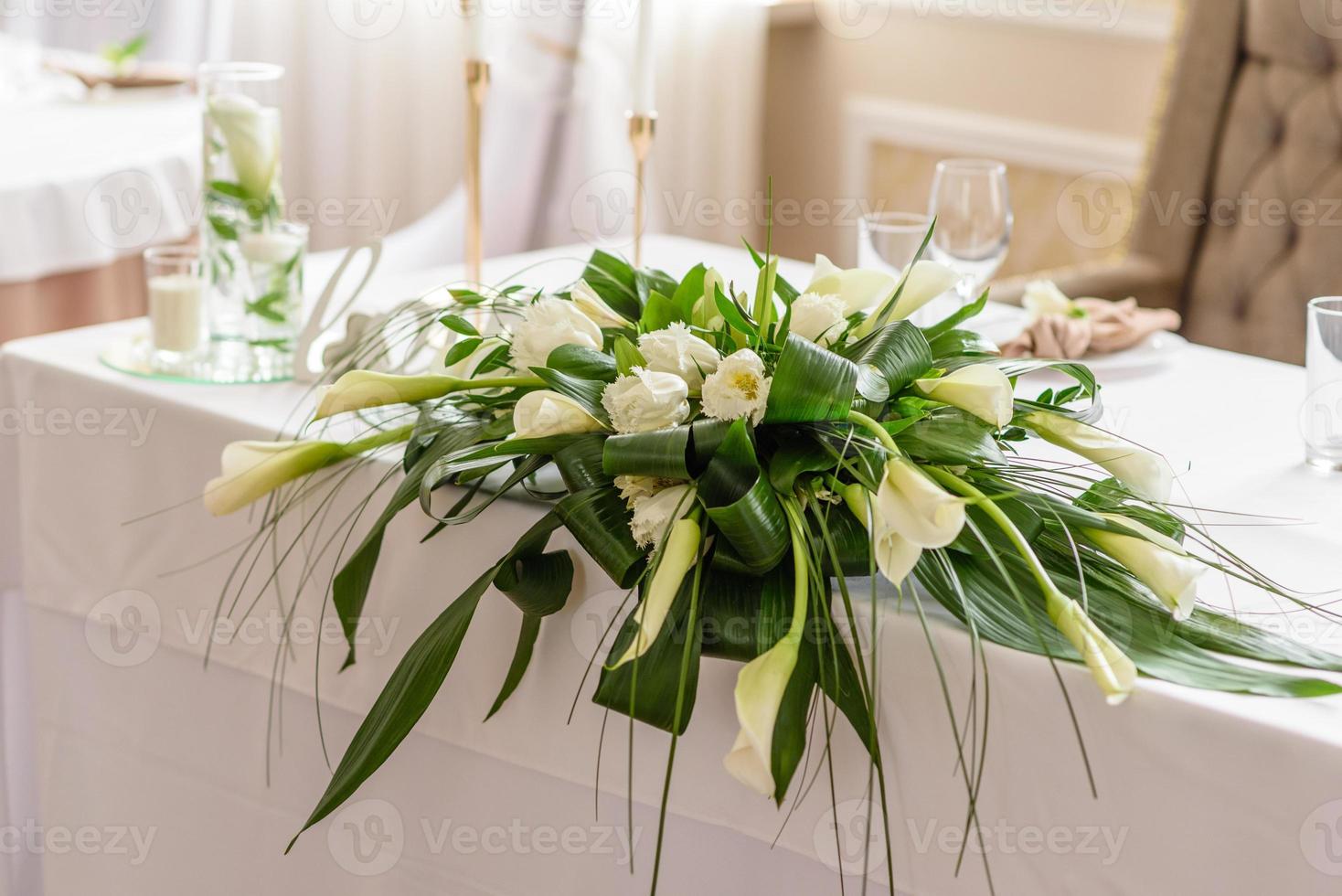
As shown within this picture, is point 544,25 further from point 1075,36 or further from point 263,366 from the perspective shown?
point 263,366

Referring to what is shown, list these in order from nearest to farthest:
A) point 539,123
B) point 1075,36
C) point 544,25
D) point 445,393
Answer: point 445,393
point 539,123
point 544,25
point 1075,36

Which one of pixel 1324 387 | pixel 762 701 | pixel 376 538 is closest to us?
pixel 762 701

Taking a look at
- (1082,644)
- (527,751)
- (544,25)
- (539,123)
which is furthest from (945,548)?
(544,25)

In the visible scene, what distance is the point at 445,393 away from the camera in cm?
75

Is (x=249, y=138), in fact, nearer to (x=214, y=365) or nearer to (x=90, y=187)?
(x=214, y=365)

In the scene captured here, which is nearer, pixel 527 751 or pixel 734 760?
pixel 734 760

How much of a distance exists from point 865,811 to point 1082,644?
0.55ft

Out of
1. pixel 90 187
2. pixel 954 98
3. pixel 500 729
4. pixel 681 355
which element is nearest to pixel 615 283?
pixel 681 355

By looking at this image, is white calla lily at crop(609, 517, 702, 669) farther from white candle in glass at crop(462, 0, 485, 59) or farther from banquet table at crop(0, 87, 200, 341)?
banquet table at crop(0, 87, 200, 341)

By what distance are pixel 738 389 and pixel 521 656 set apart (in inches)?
8.2

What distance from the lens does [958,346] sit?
739 millimetres

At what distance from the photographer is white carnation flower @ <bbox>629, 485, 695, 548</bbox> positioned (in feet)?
2.02

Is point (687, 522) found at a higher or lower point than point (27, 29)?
lower

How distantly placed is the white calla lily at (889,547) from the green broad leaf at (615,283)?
0.25 meters
